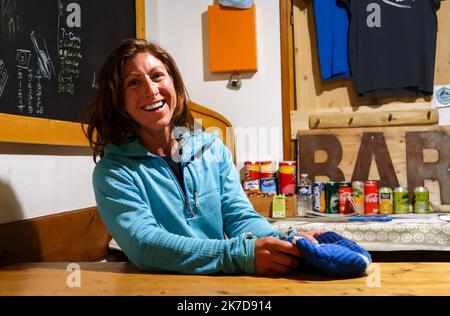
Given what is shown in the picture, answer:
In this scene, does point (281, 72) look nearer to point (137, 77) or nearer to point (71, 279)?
point (137, 77)

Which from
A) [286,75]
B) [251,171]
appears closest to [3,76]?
[251,171]

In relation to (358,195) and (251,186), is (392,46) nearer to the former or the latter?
(358,195)

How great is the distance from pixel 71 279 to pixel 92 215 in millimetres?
979

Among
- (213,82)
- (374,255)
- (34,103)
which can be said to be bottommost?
(374,255)

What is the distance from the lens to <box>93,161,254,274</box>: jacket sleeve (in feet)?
3.37

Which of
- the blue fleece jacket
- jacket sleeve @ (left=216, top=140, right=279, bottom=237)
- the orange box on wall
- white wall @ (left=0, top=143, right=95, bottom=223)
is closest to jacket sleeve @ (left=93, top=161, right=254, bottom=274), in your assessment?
the blue fleece jacket

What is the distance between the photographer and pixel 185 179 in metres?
1.28

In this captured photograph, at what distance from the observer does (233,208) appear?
134cm

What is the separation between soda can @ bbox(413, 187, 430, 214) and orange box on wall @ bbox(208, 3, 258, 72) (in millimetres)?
1074

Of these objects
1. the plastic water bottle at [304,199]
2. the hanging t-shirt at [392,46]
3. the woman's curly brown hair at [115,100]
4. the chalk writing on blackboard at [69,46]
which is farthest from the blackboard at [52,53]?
the hanging t-shirt at [392,46]

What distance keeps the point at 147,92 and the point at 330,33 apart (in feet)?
5.51

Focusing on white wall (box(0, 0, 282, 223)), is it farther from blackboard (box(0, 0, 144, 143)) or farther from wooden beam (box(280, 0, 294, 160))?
blackboard (box(0, 0, 144, 143))

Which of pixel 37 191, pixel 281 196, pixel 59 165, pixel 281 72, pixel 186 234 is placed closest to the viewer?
pixel 186 234
